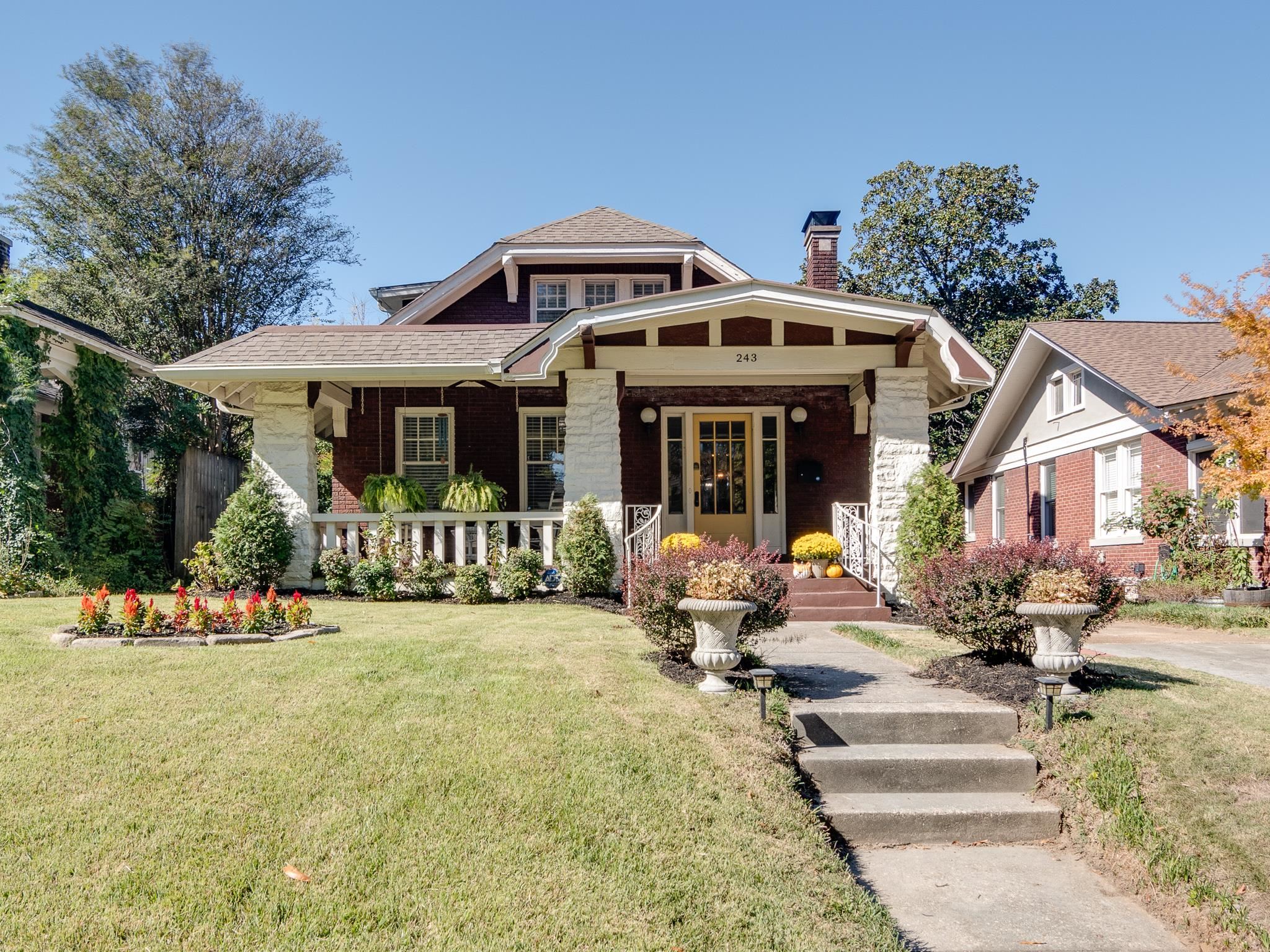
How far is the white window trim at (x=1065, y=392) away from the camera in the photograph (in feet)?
58.9

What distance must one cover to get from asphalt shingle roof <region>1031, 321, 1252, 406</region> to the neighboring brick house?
0.03 metres

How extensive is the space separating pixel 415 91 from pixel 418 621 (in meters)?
8.18

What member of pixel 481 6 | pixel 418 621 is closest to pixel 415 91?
pixel 481 6

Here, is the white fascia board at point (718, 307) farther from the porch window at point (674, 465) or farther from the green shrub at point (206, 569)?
the green shrub at point (206, 569)

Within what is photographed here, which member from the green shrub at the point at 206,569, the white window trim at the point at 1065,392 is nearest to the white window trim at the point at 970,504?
the white window trim at the point at 1065,392

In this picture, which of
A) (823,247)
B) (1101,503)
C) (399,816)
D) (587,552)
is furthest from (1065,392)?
(399,816)

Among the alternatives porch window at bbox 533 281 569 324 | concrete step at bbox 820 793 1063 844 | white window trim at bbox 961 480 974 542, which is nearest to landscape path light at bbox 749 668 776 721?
concrete step at bbox 820 793 1063 844

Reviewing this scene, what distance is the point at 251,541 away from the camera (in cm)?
1134

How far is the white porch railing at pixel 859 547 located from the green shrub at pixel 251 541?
726 cm

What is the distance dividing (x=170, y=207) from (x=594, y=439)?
19.6 m

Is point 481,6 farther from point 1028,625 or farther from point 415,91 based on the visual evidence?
point 1028,625

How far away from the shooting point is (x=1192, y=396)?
1421 cm

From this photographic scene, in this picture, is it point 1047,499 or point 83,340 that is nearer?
point 83,340

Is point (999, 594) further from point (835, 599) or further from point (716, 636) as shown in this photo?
point (835, 599)
